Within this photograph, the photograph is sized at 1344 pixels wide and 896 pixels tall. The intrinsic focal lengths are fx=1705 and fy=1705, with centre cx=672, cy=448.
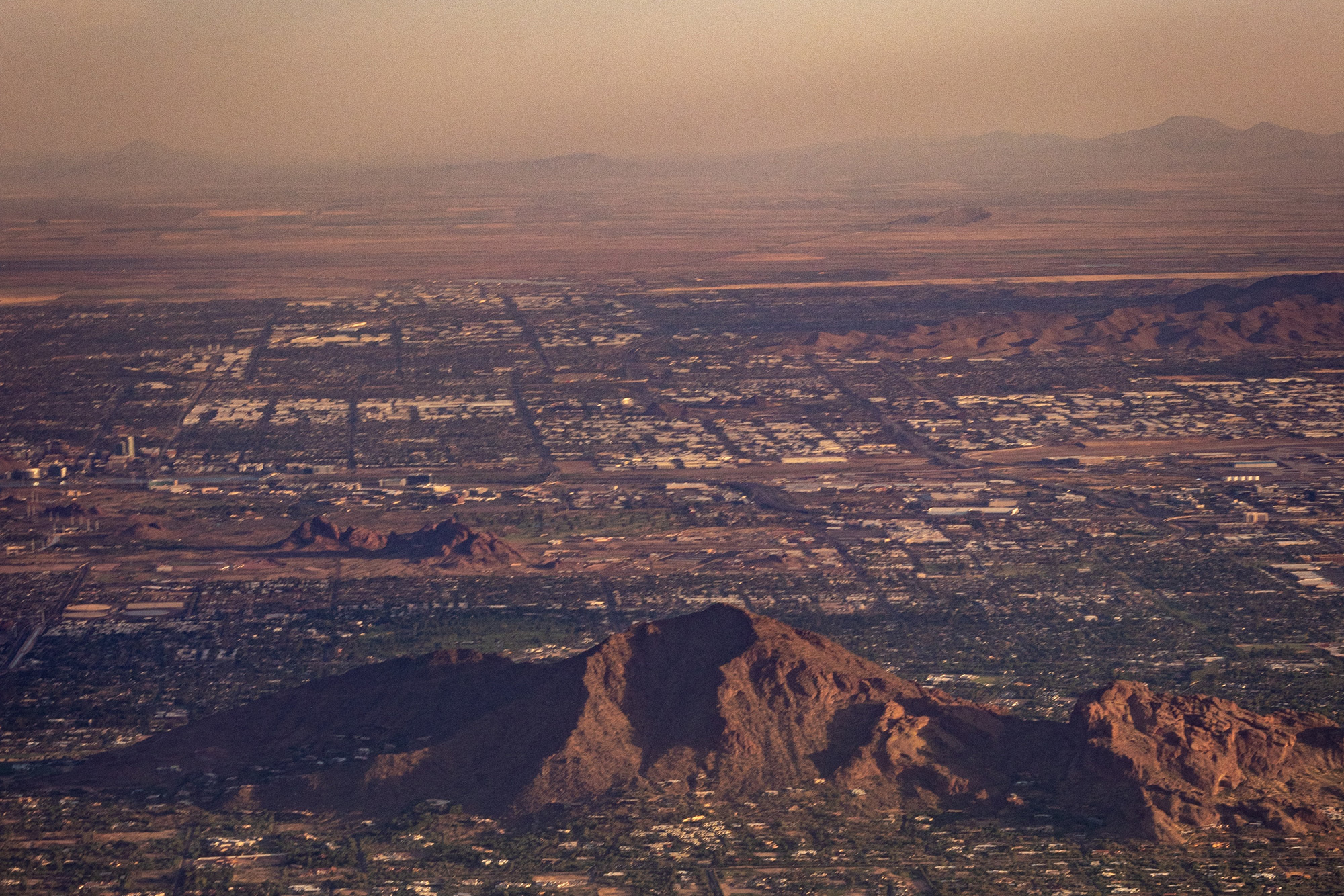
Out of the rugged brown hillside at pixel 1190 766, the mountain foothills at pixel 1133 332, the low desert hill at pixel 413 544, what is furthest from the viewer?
the mountain foothills at pixel 1133 332

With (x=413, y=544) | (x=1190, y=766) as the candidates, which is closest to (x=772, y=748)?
(x=1190, y=766)

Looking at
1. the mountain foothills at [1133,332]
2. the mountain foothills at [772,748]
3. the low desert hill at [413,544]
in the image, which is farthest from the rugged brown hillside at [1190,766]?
the mountain foothills at [1133,332]

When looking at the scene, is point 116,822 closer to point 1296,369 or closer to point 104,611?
point 104,611

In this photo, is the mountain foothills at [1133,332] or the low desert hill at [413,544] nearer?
the low desert hill at [413,544]

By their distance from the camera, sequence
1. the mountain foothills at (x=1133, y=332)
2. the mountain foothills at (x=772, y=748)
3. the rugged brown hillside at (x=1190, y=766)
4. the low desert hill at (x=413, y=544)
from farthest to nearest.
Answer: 1. the mountain foothills at (x=1133, y=332)
2. the low desert hill at (x=413, y=544)
3. the mountain foothills at (x=772, y=748)
4. the rugged brown hillside at (x=1190, y=766)

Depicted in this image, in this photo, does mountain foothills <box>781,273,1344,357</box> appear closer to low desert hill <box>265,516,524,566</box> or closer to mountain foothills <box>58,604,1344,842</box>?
low desert hill <box>265,516,524,566</box>

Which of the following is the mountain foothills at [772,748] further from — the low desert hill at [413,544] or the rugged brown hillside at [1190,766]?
the low desert hill at [413,544]

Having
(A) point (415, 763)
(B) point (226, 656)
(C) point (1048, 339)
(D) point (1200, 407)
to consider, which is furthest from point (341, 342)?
(A) point (415, 763)

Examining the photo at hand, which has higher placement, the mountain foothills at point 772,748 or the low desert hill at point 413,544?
the mountain foothills at point 772,748
